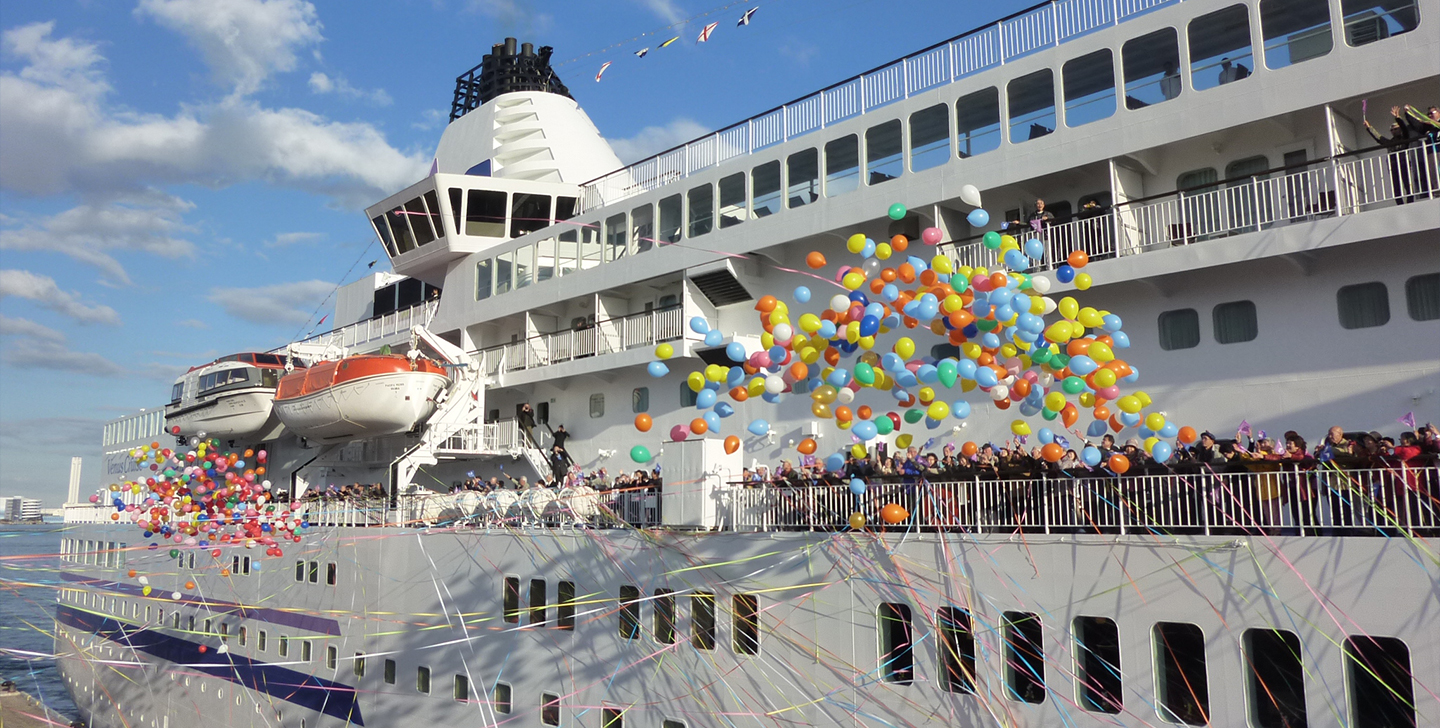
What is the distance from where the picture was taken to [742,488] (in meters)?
13.8


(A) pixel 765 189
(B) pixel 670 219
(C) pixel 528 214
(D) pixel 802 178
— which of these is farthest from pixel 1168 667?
(C) pixel 528 214

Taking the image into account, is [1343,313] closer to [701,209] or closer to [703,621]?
[703,621]

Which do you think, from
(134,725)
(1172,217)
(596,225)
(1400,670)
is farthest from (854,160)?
(134,725)

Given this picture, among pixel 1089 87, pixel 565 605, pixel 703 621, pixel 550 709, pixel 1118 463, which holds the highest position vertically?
pixel 1089 87

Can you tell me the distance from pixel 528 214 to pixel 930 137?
1182 centimetres

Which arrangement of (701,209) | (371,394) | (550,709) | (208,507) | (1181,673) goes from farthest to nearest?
Result: 1. (371,394)
2. (208,507)
3. (701,209)
4. (550,709)
5. (1181,673)

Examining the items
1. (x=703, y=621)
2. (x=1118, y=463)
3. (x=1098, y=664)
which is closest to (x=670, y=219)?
(x=703, y=621)

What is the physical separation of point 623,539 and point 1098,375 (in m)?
7.40

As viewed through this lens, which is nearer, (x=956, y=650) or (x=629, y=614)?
(x=956, y=650)

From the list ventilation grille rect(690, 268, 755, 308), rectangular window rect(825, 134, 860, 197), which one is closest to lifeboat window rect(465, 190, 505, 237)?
ventilation grille rect(690, 268, 755, 308)

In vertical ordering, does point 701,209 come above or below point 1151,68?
below

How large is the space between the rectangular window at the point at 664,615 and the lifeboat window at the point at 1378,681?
8013 millimetres

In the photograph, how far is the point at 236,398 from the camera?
2664 cm

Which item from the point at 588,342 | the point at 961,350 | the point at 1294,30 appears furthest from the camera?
the point at 588,342
